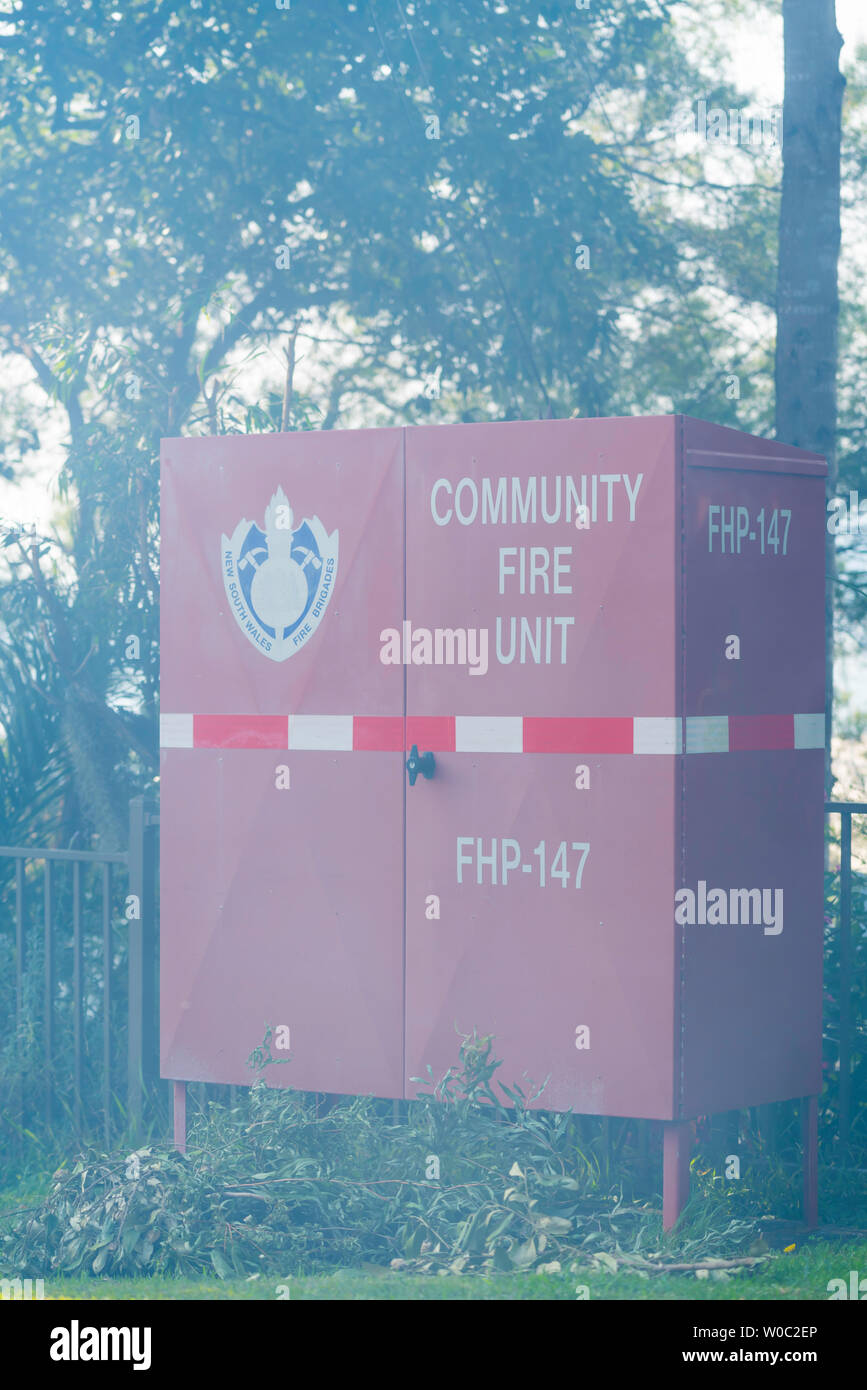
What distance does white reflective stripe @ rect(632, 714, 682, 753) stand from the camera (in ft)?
17.0

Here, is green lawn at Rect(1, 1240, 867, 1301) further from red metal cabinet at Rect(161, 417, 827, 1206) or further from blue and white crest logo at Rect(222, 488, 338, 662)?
blue and white crest logo at Rect(222, 488, 338, 662)

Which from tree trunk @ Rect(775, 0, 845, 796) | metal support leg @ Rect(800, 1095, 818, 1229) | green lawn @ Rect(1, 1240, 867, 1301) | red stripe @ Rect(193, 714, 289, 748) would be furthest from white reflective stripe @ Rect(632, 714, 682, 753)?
tree trunk @ Rect(775, 0, 845, 796)

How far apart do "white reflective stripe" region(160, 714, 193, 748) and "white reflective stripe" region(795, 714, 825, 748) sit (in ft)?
7.34

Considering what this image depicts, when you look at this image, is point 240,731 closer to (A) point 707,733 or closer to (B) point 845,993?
(A) point 707,733

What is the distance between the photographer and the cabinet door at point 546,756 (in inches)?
206

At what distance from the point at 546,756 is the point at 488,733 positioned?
0.73 feet

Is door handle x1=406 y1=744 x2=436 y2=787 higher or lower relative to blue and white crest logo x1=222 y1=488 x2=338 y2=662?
lower

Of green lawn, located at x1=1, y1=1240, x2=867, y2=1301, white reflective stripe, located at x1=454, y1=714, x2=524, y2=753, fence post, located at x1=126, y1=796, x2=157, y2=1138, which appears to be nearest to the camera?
green lawn, located at x1=1, y1=1240, x2=867, y2=1301

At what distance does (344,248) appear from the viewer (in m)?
9.16

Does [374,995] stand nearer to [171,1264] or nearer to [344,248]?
[171,1264]

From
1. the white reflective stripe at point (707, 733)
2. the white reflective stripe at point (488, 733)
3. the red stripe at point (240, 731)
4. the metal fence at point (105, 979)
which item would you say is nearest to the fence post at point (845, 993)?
the metal fence at point (105, 979)

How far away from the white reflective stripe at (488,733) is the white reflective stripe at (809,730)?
1048mm
